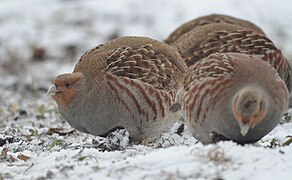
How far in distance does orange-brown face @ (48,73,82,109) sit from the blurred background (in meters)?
4.85

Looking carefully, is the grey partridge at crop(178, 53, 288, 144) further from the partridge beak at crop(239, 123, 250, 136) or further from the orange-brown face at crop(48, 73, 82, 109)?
the orange-brown face at crop(48, 73, 82, 109)

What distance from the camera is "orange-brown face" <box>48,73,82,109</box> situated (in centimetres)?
559

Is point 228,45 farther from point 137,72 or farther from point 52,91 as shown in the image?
point 52,91

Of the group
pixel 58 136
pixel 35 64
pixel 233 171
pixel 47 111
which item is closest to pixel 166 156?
pixel 233 171

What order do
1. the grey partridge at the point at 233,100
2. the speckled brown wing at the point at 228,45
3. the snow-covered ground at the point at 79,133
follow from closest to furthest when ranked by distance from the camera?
1. the snow-covered ground at the point at 79,133
2. the grey partridge at the point at 233,100
3. the speckled brown wing at the point at 228,45

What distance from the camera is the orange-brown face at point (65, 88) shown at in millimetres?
5586

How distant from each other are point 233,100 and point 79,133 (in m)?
2.63

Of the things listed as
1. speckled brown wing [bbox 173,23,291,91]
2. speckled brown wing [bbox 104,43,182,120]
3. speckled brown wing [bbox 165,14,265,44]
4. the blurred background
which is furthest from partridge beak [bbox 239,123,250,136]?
the blurred background

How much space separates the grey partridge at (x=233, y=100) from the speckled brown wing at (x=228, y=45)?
1.62 meters

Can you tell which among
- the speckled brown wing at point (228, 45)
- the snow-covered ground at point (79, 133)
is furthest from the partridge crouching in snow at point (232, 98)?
the speckled brown wing at point (228, 45)

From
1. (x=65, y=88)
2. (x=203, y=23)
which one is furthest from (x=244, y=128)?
(x=203, y=23)

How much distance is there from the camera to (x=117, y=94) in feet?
18.4

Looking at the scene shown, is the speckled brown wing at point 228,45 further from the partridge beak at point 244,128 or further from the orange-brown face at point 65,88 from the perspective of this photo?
the partridge beak at point 244,128

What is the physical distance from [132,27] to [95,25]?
2.40 ft
